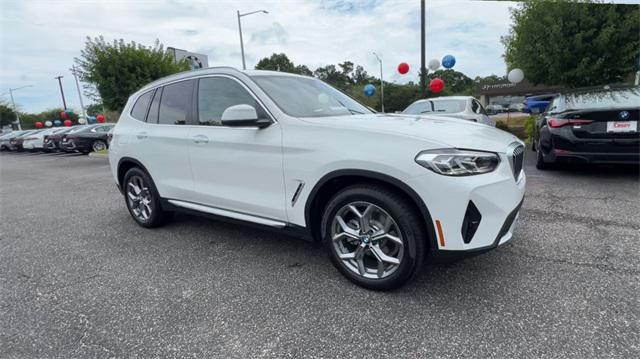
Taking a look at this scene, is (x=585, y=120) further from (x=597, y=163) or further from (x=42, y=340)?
(x=42, y=340)

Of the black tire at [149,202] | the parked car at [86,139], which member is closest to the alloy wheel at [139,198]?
→ the black tire at [149,202]

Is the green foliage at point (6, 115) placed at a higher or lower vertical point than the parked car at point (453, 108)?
higher

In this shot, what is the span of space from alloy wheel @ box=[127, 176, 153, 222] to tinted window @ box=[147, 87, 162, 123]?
74cm

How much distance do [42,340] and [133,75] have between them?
49.4ft

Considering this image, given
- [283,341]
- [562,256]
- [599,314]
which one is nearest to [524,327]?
[599,314]

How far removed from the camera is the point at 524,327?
81.2 inches

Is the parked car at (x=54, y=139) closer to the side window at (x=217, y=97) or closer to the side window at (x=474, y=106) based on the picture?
the side window at (x=217, y=97)

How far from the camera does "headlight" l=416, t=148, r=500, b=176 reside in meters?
2.10

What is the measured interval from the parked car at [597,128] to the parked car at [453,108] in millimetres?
1877

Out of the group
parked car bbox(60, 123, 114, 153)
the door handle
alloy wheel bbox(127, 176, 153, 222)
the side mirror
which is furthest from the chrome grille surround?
parked car bbox(60, 123, 114, 153)

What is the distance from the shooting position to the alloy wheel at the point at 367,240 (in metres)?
2.38

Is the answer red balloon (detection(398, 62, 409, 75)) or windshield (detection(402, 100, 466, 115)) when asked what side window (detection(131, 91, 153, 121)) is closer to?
windshield (detection(402, 100, 466, 115))

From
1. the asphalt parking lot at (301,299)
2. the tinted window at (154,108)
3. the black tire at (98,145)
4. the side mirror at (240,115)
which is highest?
the tinted window at (154,108)

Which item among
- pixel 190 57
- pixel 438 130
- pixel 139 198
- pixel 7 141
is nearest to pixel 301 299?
pixel 438 130
